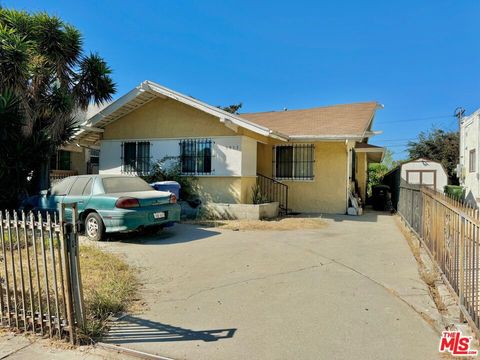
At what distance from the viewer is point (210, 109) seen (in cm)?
1180

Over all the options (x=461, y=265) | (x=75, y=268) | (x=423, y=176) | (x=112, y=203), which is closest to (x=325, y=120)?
(x=112, y=203)

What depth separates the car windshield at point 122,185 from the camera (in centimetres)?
845

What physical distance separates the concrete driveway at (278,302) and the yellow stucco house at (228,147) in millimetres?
4645

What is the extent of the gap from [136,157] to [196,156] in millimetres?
2640

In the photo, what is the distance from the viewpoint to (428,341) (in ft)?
11.4

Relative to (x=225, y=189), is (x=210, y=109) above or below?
above

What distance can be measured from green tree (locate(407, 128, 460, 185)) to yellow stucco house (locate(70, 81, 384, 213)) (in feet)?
59.0

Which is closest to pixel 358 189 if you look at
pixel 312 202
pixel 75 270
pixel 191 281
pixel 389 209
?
pixel 389 209

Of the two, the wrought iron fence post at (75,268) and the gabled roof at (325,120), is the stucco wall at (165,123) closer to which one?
the gabled roof at (325,120)

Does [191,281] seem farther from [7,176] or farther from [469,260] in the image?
[7,176]

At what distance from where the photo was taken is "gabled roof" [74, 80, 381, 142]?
11.8m

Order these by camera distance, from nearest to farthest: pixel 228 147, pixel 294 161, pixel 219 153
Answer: pixel 228 147 < pixel 219 153 < pixel 294 161

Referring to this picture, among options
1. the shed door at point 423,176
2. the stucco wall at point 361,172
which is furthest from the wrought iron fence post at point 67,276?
the shed door at point 423,176

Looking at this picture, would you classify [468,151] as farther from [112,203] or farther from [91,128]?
[91,128]
